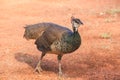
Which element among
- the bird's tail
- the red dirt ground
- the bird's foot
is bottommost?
the red dirt ground

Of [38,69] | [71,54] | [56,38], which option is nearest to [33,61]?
[38,69]

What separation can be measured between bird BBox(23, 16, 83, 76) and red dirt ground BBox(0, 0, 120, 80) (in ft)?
2.13

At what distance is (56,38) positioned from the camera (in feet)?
28.3

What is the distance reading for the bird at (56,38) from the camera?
824cm

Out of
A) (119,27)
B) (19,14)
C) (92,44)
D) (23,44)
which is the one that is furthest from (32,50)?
(19,14)

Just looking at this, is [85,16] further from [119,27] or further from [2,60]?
[2,60]

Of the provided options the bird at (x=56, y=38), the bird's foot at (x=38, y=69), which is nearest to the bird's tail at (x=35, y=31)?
the bird at (x=56, y=38)

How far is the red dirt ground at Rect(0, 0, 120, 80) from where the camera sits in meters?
9.25

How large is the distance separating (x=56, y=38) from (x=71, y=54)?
8.35ft

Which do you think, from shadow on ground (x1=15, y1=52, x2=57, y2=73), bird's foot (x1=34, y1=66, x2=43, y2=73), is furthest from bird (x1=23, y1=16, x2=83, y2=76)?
shadow on ground (x1=15, y1=52, x2=57, y2=73)

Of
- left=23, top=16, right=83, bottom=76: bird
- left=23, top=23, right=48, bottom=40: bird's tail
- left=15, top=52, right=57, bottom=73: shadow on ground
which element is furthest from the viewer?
left=15, top=52, right=57, bottom=73: shadow on ground

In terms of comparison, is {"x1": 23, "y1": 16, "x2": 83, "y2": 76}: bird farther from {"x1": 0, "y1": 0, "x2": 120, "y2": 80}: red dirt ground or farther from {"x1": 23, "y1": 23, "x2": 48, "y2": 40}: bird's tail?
{"x1": 0, "y1": 0, "x2": 120, "y2": 80}: red dirt ground

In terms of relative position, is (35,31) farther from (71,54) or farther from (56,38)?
(71,54)

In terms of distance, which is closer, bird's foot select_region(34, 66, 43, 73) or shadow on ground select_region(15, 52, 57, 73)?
bird's foot select_region(34, 66, 43, 73)
